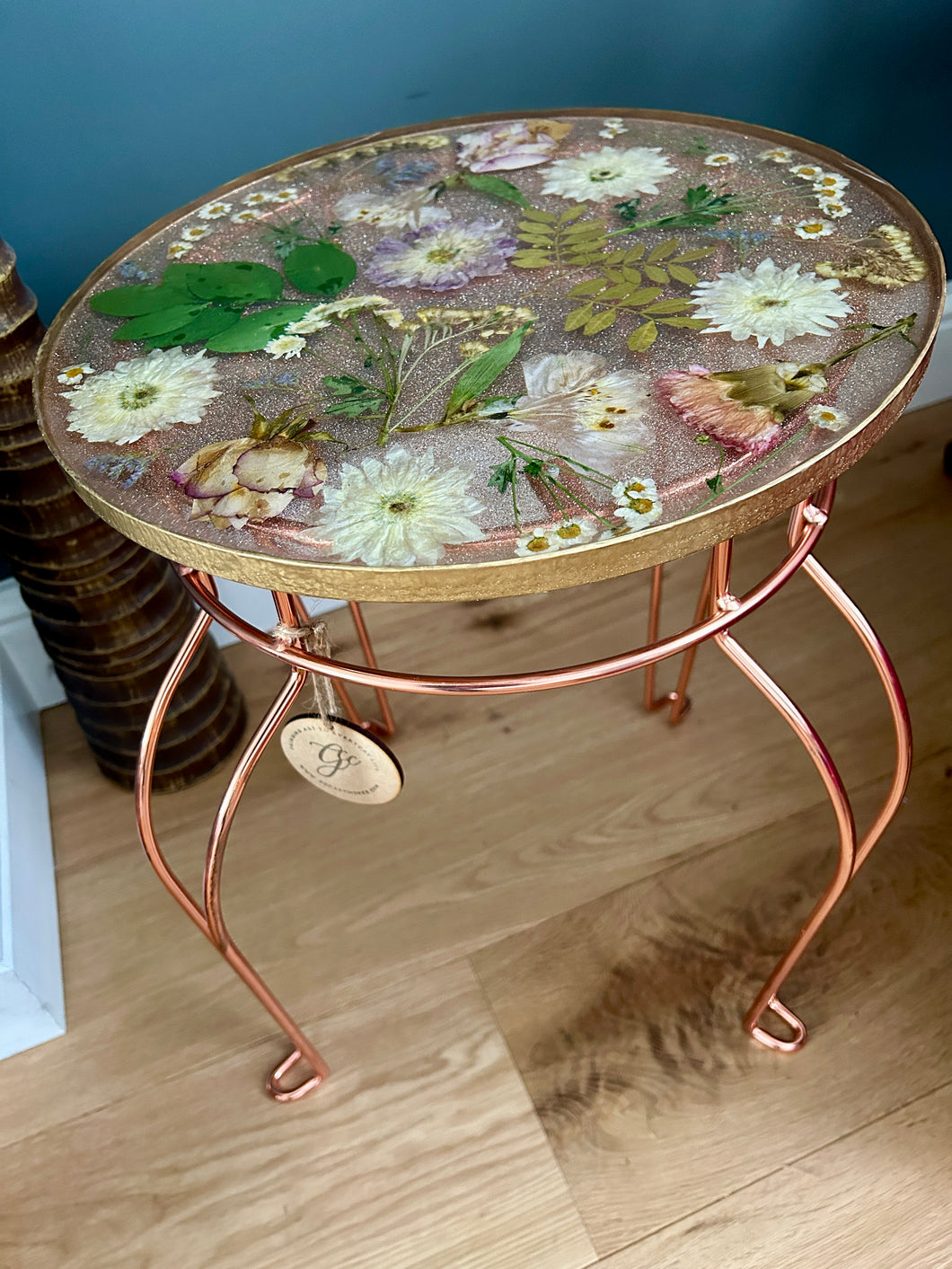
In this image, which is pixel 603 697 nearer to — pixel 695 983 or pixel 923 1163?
pixel 695 983

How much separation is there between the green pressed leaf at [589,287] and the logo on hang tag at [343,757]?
294 millimetres

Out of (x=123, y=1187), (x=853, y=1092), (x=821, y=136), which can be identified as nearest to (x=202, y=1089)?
(x=123, y=1187)

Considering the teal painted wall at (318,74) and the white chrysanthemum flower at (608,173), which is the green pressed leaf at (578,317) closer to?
the white chrysanthemum flower at (608,173)

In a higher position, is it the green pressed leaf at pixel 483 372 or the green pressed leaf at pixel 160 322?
the green pressed leaf at pixel 483 372

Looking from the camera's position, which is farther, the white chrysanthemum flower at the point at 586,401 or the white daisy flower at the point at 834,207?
the white daisy flower at the point at 834,207

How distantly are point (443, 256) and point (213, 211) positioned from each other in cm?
20

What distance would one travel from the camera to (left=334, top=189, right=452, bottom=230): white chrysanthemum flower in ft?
2.28

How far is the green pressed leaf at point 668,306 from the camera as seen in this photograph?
0.58 metres

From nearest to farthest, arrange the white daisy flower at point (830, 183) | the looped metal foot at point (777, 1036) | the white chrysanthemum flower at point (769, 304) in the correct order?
1. the white chrysanthemum flower at point (769, 304)
2. the white daisy flower at point (830, 183)
3. the looped metal foot at point (777, 1036)

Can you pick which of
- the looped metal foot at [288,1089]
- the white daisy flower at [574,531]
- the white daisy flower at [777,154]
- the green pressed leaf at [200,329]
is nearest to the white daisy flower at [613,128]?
the white daisy flower at [777,154]

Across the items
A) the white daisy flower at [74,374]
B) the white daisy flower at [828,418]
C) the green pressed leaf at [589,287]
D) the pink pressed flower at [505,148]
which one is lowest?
the white daisy flower at [74,374]

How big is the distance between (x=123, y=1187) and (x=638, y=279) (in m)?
0.77

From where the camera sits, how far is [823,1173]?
74 cm

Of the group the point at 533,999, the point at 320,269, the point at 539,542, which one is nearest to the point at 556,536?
the point at 539,542
